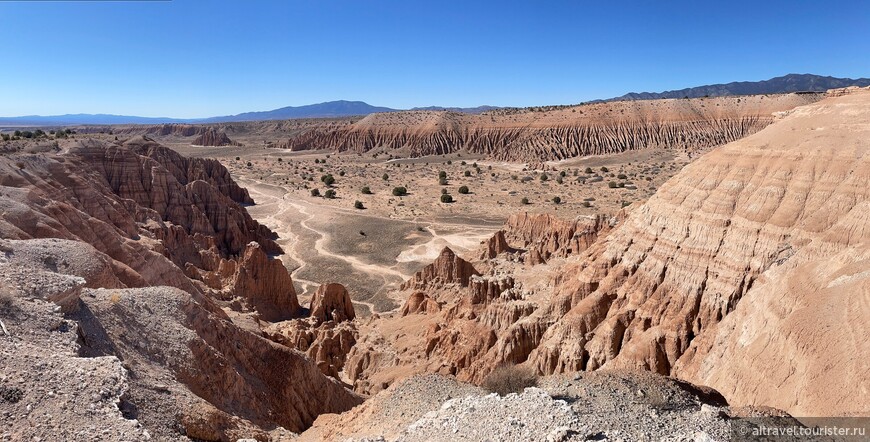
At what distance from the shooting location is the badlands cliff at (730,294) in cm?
1335

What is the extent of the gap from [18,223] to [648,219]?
1112 inches

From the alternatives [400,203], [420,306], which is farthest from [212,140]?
[420,306]

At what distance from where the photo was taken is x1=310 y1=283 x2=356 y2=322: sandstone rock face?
33.6 m

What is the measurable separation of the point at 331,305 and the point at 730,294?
24199 mm

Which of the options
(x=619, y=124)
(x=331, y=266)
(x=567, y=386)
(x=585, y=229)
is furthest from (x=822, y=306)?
(x=619, y=124)

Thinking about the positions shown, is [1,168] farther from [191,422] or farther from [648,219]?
[648,219]

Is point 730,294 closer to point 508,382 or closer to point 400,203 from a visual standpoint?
point 508,382

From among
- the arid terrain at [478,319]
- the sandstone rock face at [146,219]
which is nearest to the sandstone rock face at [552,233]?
the arid terrain at [478,319]

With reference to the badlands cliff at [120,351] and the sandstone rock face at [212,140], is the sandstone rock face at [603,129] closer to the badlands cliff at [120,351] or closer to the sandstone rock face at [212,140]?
the sandstone rock face at [212,140]

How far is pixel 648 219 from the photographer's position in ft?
74.6

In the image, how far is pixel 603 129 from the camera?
129m

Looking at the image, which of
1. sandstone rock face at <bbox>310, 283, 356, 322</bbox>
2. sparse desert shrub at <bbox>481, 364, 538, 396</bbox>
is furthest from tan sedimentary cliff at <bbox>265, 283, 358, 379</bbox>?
sparse desert shrub at <bbox>481, 364, 538, 396</bbox>

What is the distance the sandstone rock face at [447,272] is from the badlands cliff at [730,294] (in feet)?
30.8

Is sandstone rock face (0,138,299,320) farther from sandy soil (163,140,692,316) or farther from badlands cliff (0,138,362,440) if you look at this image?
sandy soil (163,140,692,316)
